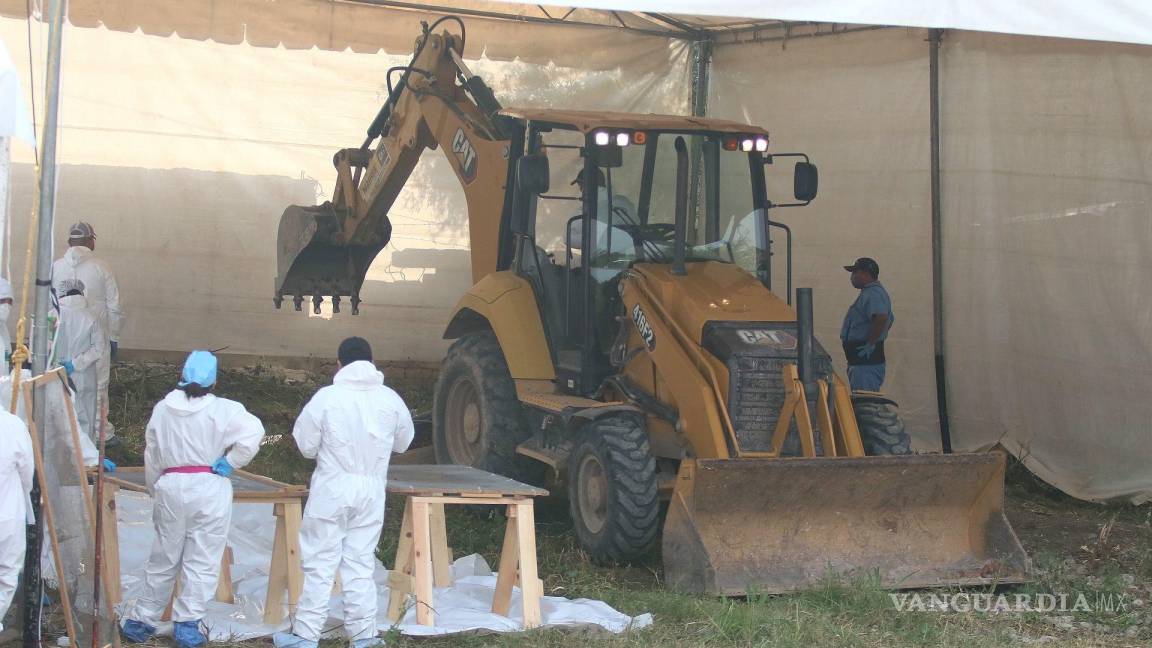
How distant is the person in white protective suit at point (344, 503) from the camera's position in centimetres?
577

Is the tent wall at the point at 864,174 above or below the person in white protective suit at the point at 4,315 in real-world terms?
above

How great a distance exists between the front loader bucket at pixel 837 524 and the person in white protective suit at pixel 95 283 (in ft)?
17.2

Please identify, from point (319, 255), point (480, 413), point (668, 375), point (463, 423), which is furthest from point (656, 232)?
point (319, 255)

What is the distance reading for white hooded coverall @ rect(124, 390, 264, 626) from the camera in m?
5.78

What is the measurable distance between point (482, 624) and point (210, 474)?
137cm

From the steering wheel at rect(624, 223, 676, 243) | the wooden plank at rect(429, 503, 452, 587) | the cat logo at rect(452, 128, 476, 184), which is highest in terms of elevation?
the cat logo at rect(452, 128, 476, 184)

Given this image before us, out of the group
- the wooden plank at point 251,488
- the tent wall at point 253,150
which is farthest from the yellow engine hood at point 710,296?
the tent wall at point 253,150

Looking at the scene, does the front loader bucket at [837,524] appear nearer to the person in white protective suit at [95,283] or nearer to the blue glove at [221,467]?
the blue glove at [221,467]

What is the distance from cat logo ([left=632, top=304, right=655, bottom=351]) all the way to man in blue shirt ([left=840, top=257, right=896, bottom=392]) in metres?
2.48

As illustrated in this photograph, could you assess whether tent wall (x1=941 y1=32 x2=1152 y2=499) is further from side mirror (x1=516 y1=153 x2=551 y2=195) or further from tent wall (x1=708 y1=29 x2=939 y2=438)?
side mirror (x1=516 y1=153 x2=551 y2=195)

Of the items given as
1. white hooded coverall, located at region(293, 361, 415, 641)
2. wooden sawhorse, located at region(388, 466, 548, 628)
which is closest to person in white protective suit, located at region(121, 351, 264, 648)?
white hooded coverall, located at region(293, 361, 415, 641)

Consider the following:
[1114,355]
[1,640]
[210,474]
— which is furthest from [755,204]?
[1,640]

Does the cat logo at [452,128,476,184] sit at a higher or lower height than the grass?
higher

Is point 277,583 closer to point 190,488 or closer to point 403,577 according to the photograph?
point 403,577
